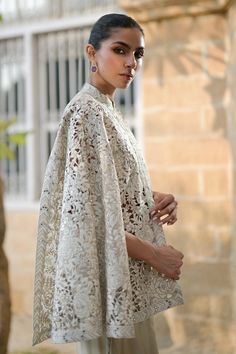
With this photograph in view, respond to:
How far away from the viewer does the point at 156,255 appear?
90.3 inches

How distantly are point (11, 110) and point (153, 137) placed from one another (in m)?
1.79

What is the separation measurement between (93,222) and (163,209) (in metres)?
0.30

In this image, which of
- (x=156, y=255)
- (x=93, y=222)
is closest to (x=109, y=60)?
(x=93, y=222)

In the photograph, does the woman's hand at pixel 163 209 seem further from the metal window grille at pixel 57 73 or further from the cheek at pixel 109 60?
the metal window grille at pixel 57 73

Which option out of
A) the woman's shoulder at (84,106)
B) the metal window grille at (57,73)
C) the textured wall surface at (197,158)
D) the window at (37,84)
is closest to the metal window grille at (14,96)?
the window at (37,84)

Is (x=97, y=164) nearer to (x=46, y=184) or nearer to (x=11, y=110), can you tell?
(x=46, y=184)

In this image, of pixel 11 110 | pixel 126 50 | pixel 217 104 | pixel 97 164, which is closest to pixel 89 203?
pixel 97 164

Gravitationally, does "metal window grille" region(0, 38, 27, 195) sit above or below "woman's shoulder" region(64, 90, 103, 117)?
Answer: above

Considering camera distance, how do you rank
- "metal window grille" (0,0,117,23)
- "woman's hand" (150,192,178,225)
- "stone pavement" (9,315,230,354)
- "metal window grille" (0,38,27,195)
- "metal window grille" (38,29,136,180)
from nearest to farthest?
"woman's hand" (150,192,178,225) < "stone pavement" (9,315,230,354) < "metal window grille" (0,0,117,23) < "metal window grille" (38,29,136,180) < "metal window grille" (0,38,27,195)

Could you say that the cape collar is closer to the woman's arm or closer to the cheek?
the cheek

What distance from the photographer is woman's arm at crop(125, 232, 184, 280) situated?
88.5 inches

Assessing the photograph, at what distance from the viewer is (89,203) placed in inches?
86.5

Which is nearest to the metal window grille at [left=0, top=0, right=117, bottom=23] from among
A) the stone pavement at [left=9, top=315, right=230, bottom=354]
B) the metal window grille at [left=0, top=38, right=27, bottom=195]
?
the metal window grille at [left=0, top=38, right=27, bottom=195]

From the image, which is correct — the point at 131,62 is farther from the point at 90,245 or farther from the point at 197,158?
the point at 197,158
